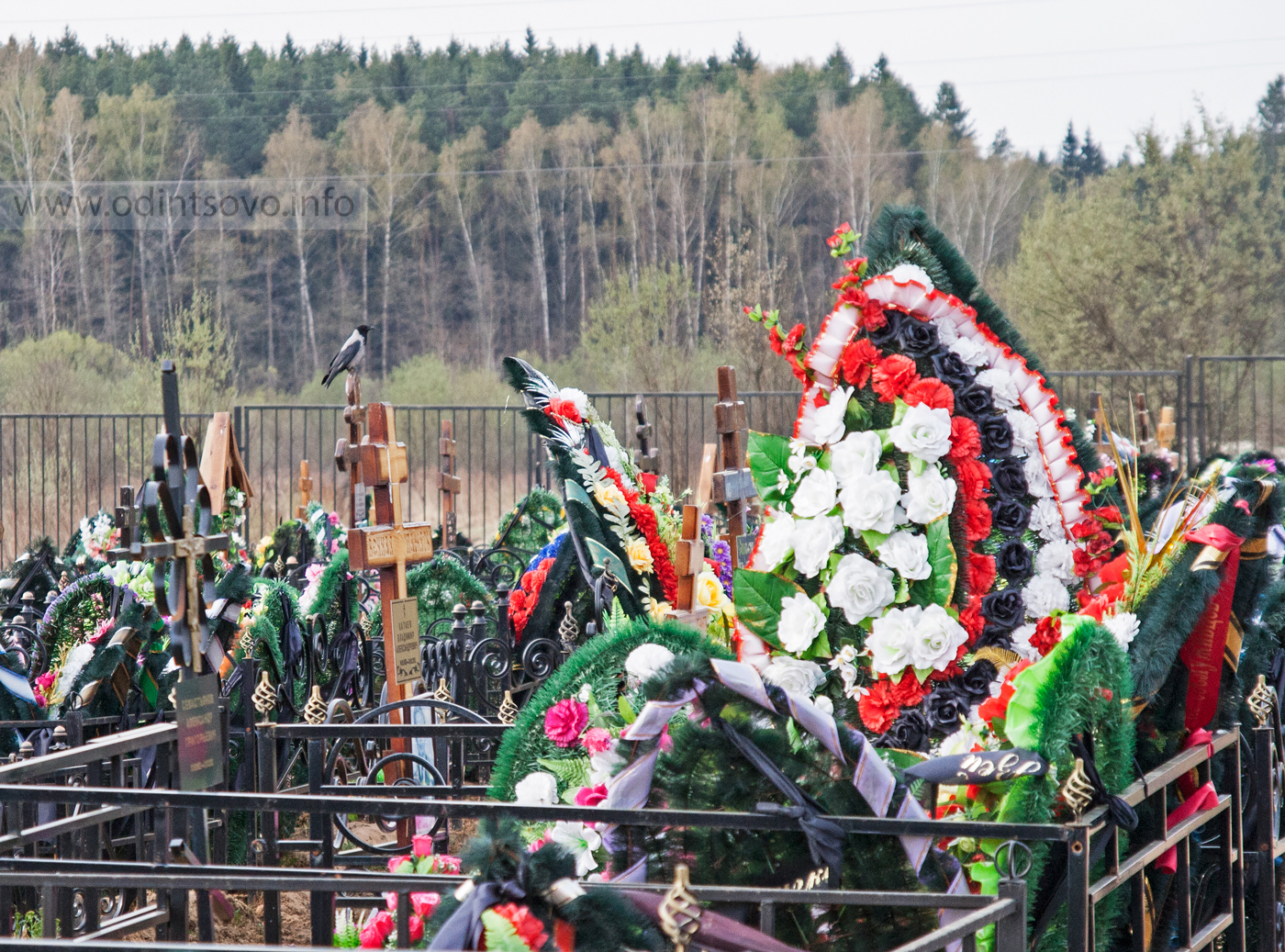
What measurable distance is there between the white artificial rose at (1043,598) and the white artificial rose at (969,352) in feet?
2.26

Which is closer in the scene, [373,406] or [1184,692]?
[1184,692]

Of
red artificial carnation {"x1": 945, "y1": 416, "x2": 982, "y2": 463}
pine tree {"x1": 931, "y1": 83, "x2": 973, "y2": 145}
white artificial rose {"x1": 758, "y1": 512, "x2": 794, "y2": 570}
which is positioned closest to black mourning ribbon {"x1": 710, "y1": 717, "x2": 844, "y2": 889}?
white artificial rose {"x1": 758, "y1": 512, "x2": 794, "y2": 570}

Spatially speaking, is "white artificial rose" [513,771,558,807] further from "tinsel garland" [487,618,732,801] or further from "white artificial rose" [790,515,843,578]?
"white artificial rose" [790,515,843,578]

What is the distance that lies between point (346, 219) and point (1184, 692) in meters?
32.5

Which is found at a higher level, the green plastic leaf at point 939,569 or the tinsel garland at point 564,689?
the green plastic leaf at point 939,569

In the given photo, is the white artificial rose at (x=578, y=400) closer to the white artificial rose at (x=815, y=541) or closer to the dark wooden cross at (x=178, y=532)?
the white artificial rose at (x=815, y=541)

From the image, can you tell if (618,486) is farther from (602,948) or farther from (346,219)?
(346,219)

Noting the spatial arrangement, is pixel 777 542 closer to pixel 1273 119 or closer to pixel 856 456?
pixel 856 456

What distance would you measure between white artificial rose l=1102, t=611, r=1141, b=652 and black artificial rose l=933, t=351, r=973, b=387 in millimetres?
1051

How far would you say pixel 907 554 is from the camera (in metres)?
3.73

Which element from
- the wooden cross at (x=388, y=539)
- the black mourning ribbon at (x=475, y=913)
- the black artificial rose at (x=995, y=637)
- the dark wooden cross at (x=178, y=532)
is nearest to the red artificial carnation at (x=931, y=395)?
the black artificial rose at (x=995, y=637)

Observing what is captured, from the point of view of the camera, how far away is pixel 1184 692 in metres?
3.24

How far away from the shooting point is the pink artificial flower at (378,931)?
9.53 ft

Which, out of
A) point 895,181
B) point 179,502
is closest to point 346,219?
point 895,181
